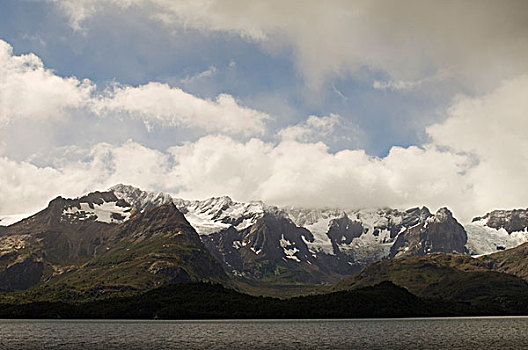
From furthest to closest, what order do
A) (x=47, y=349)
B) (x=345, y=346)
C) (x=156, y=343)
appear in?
(x=156, y=343)
(x=345, y=346)
(x=47, y=349)

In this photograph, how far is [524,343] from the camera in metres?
187

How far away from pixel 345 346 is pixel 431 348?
2665 centimetres

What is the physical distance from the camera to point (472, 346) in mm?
179875

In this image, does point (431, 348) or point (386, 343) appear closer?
point (431, 348)

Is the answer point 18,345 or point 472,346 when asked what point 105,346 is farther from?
point 472,346

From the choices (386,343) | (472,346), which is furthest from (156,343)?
(472,346)

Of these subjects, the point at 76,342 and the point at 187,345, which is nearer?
the point at 187,345

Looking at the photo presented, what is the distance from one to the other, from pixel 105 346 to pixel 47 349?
19227 mm

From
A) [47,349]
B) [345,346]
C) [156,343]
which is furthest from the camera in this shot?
[156,343]

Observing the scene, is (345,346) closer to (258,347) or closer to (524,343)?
(258,347)

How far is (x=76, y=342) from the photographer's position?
197 m

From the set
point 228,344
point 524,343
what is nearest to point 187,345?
point 228,344

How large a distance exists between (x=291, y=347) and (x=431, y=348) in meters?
43.4

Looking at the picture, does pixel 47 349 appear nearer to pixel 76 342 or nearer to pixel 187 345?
pixel 76 342
